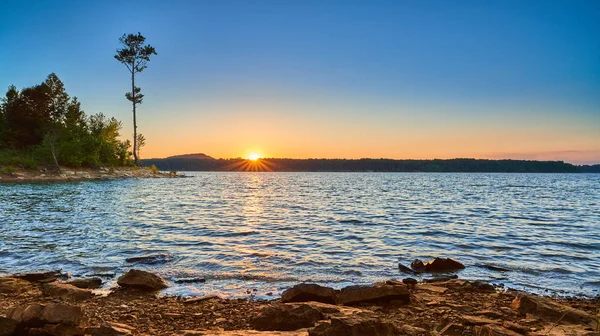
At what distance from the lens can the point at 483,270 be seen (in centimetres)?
1303

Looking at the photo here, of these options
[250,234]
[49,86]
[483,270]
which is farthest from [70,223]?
[49,86]

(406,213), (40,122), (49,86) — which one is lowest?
(406,213)

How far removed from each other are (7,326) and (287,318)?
182 inches

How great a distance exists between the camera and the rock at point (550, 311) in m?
7.64

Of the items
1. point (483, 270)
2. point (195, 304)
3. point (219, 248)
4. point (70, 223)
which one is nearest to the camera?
point (195, 304)

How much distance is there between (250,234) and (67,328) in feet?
44.1

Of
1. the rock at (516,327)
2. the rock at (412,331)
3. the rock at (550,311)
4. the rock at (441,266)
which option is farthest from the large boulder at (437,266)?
the rock at (412,331)

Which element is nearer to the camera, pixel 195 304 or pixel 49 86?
pixel 195 304

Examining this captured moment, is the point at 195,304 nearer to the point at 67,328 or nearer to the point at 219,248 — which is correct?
the point at 67,328

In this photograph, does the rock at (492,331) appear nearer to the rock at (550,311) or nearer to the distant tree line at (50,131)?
the rock at (550,311)

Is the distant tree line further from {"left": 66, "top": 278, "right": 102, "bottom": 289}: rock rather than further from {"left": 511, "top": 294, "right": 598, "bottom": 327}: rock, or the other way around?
{"left": 511, "top": 294, "right": 598, "bottom": 327}: rock

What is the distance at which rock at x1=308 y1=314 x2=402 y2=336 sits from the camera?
586 centimetres

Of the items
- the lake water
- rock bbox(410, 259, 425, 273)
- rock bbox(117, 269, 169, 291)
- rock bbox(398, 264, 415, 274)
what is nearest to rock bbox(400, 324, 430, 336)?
the lake water

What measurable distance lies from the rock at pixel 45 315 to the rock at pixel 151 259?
711 cm
